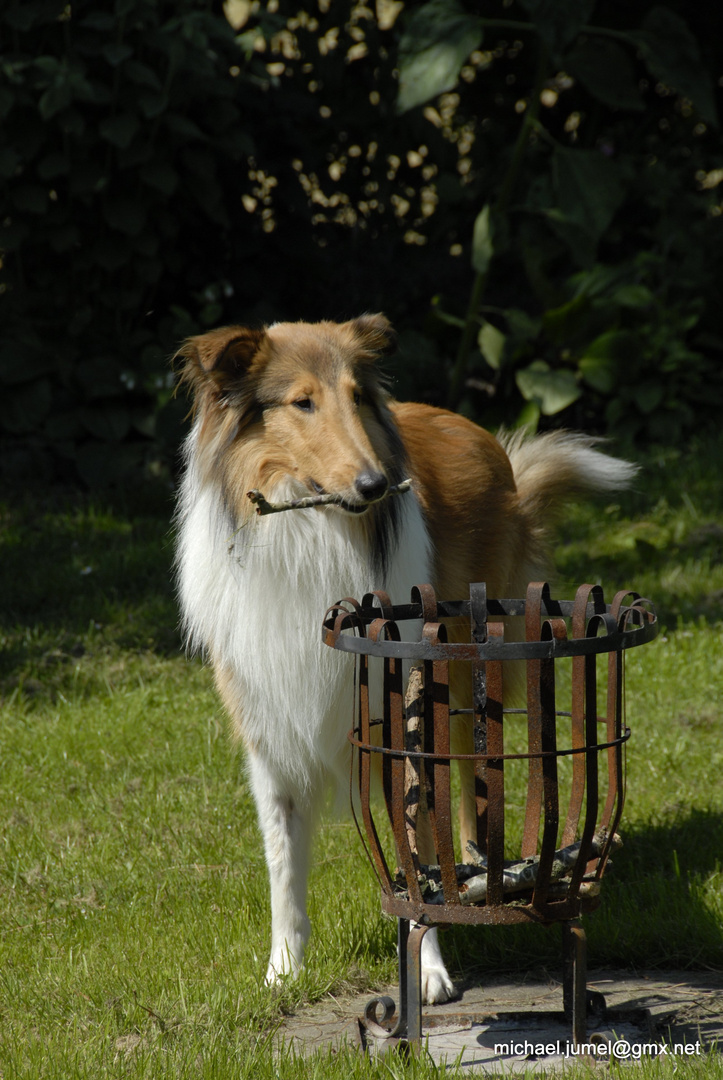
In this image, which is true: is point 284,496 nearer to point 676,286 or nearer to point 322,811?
point 322,811

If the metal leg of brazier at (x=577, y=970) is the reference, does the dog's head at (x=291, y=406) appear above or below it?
above

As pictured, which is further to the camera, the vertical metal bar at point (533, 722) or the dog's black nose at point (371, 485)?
the dog's black nose at point (371, 485)

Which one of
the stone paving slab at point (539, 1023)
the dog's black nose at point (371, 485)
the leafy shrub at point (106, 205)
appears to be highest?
the leafy shrub at point (106, 205)

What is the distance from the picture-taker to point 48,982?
2852mm

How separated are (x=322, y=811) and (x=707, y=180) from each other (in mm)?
7097

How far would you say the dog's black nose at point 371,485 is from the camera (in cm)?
A: 259

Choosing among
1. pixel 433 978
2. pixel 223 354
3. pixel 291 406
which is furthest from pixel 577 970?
pixel 223 354

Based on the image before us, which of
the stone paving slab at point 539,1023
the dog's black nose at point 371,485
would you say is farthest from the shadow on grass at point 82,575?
the dog's black nose at point 371,485

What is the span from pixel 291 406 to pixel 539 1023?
1.60m

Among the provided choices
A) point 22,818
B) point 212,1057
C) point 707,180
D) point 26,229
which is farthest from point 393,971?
point 707,180

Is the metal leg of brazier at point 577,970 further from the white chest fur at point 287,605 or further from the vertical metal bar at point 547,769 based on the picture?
the white chest fur at point 287,605

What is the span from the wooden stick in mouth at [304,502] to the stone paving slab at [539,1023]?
1200 millimetres

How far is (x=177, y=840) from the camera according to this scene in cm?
369

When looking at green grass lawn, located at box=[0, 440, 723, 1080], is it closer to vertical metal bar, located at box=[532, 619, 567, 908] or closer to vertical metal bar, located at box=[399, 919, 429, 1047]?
vertical metal bar, located at box=[399, 919, 429, 1047]
